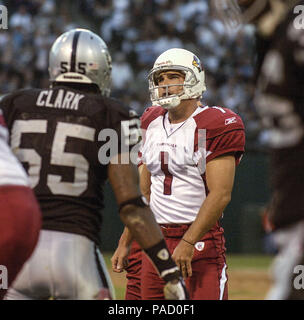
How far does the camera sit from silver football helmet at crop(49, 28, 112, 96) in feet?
11.6

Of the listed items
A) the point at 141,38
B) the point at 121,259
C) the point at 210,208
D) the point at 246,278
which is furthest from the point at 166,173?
the point at 141,38

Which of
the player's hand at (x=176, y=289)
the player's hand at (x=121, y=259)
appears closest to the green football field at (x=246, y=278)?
the player's hand at (x=121, y=259)

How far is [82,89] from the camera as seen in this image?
3574 millimetres

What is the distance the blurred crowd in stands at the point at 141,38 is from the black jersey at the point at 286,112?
1106 cm

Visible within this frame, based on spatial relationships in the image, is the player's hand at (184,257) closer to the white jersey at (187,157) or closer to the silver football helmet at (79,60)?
the white jersey at (187,157)

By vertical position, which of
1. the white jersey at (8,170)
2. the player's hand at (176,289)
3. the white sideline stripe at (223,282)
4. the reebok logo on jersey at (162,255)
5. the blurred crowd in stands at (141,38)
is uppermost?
the blurred crowd in stands at (141,38)

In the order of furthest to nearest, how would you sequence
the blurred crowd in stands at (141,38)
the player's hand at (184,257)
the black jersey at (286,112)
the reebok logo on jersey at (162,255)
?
the blurred crowd in stands at (141,38) → the player's hand at (184,257) → the reebok logo on jersey at (162,255) → the black jersey at (286,112)

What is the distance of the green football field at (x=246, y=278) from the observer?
8805 millimetres

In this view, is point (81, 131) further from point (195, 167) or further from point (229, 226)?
point (229, 226)

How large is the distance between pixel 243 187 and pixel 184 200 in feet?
27.0

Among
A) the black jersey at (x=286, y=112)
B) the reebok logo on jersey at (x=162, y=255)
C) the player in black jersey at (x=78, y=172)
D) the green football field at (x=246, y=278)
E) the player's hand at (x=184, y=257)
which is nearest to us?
the black jersey at (x=286, y=112)

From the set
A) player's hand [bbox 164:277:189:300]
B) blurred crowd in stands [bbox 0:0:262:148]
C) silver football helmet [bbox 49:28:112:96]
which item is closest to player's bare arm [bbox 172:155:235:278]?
player's hand [bbox 164:277:189:300]

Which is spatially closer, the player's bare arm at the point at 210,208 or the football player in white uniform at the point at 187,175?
the player's bare arm at the point at 210,208
